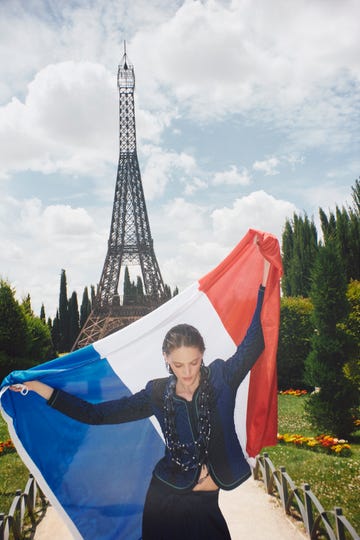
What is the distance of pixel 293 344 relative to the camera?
74.5ft

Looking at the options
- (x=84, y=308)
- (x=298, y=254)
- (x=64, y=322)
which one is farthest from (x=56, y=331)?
(x=298, y=254)

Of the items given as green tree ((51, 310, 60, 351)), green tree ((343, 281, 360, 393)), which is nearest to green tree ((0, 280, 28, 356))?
green tree ((343, 281, 360, 393))

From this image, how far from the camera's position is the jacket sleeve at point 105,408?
383cm

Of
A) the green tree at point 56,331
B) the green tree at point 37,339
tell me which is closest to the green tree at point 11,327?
the green tree at point 37,339

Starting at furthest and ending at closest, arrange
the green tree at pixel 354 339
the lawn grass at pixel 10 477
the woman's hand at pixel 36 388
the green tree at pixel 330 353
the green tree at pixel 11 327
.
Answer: the green tree at pixel 11 327 < the green tree at pixel 330 353 < the green tree at pixel 354 339 < the lawn grass at pixel 10 477 < the woman's hand at pixel 36 388

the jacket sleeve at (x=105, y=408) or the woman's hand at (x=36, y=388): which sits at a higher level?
the woman's hand at (x=36, y=388)

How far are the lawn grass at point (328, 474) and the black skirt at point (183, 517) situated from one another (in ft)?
11.1

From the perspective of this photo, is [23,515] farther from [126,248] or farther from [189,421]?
[126,248]

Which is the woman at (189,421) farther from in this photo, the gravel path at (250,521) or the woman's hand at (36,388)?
the gravel path at (250,521)

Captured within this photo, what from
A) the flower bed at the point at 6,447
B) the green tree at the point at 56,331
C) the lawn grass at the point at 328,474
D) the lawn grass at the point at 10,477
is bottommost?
the lawn grass at the point at 328,474

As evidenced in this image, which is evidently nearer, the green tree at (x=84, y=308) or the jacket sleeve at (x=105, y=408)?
the jacket sleeve at (x=105, y=408)

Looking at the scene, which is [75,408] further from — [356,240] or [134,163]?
[134,163]

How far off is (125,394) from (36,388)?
2.81 feet

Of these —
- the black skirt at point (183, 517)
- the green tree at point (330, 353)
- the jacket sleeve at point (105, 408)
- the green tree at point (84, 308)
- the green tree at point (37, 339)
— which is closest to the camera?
the black skirt at point (183, 517)
